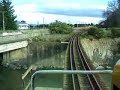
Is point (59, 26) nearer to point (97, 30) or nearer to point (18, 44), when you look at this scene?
point (97, 30)

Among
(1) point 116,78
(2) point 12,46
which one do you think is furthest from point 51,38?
(1) point 116,78

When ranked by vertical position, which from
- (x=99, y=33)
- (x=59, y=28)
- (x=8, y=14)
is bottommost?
(x=99, y=33)

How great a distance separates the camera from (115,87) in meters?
4.24

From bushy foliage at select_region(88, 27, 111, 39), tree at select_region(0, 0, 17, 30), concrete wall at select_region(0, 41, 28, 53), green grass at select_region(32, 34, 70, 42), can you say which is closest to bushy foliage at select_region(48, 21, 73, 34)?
bushy foliage at select_region(88, 27, 111, 39)

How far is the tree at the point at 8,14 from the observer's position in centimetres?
9612

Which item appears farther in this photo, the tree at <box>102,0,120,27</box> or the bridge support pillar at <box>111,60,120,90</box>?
the tree at <box>102,0,120,27</box>

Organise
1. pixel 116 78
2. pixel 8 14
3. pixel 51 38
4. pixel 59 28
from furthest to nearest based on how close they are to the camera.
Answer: pixel 8 14, pixel 59 28, pixel 51 38, pixel 116 78

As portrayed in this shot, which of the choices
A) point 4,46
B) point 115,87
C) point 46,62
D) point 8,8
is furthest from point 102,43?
point 115,87

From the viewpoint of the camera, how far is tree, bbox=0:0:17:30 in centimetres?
9612

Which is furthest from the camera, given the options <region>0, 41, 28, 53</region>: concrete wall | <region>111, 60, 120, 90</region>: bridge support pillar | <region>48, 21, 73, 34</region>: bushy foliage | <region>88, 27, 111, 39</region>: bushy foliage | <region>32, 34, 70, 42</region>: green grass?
<region>48, 21, 73, 34</region>: bushy foliage

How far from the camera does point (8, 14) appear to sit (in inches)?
3826

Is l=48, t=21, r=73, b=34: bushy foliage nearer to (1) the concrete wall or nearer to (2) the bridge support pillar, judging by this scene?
(1) the concrete wall

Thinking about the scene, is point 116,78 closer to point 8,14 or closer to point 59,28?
point 59,28

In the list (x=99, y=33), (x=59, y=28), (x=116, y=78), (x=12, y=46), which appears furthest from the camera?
(x=59, y=28)
